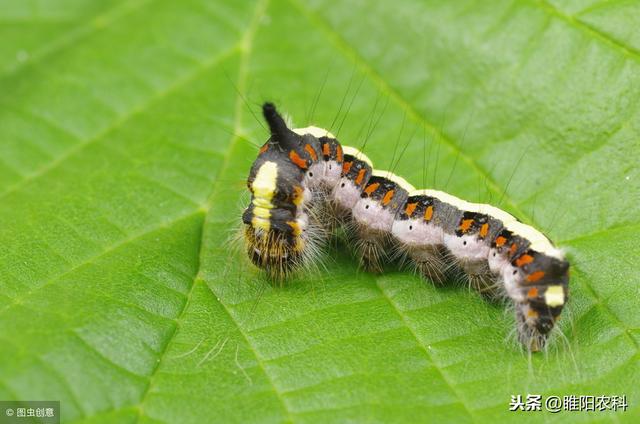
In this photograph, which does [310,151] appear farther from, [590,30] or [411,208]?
[590,30]

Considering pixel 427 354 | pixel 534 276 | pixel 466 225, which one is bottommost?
pixel 427 354

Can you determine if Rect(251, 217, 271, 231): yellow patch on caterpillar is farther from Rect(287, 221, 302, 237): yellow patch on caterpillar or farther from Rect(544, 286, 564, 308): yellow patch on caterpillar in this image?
Rect(544, 286, 564, 308): yellow patch on caterpillar

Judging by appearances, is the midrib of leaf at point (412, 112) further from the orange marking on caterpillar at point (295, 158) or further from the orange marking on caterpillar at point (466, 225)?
the orange marking on caterpillar at point (295, 158)

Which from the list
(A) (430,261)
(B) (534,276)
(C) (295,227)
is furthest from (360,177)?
(B) (534,276)

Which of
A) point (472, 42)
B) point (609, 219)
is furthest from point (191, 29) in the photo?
point (609, 219)

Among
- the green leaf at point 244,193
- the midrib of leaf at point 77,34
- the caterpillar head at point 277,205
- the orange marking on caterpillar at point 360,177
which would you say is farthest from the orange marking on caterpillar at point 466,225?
the midrib of leaf at point 77,34

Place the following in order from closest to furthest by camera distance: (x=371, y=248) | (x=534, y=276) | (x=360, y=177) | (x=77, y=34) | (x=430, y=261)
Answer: (x=534, y=276) → (x=430, y=261) → (x=371, y=248) → (x=360, y=177) → (x=77, y=34)

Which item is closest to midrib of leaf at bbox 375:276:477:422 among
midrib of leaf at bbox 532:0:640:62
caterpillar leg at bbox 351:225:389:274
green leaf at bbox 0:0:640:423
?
green leaf at bbox 0:0:640:423
